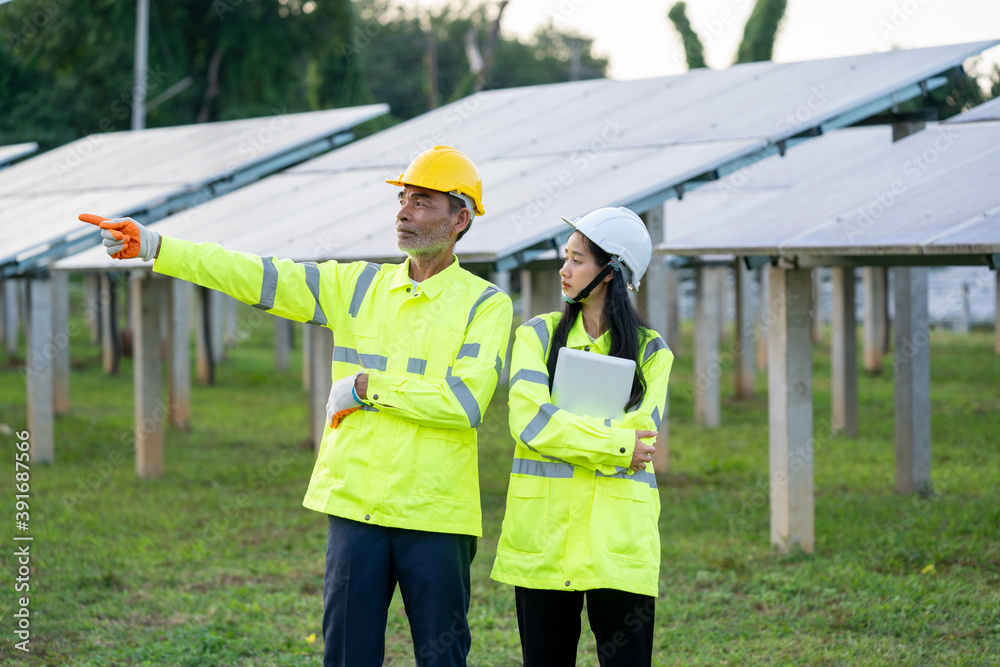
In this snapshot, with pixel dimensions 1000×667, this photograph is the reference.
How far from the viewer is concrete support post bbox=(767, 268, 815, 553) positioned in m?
7.00

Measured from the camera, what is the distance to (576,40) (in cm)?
5472

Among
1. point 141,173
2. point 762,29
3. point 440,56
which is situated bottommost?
point 141,173

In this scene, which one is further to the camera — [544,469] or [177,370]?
[177,370]

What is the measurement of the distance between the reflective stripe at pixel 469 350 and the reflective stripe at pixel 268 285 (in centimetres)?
64

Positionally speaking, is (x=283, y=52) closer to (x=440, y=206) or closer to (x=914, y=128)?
(x=914, y=128)

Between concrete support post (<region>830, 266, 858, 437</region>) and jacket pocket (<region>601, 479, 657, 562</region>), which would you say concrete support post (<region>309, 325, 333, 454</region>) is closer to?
concrete support post (<region>830, 266, 858, 437</region>)

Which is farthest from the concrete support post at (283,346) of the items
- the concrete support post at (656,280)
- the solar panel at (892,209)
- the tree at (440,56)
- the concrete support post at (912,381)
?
the tree at (440,56)

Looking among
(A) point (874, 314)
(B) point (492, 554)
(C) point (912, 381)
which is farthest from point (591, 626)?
(A) point (874, 314)

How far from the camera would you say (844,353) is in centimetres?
1181

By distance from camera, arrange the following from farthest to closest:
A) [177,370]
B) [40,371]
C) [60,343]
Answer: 1. [60,343]
2. [177,370]
3. [40,371]

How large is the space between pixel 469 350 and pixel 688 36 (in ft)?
78.6

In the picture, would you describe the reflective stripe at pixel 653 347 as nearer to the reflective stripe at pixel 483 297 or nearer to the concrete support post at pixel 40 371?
the reflective stripe at pixel 483 297

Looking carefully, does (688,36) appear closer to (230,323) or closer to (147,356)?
(230,323)

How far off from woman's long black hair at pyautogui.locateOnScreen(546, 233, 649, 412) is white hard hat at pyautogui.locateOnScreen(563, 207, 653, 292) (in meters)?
0.04
